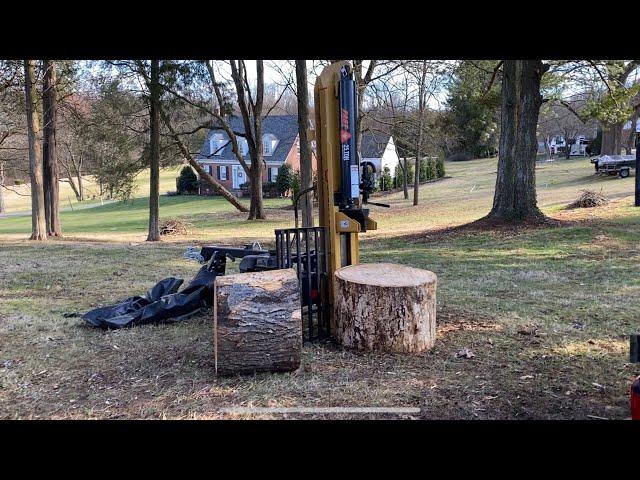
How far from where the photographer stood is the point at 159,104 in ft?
59.0

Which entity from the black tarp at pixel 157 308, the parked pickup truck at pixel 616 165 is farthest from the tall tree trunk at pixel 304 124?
the parked pickup truck at pixel 616 165

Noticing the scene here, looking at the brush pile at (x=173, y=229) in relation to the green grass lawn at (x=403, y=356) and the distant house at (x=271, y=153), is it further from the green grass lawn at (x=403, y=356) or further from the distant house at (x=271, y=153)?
the distant house at (x=271, y=153)

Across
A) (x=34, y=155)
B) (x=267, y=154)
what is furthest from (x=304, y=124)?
(x=267, y=154)

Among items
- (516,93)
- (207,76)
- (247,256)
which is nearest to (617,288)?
(247,256)

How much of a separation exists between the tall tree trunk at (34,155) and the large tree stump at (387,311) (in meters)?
13.9

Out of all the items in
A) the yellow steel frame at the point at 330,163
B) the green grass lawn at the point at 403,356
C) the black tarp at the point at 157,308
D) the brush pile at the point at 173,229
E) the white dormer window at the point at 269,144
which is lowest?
the green grass lawn at the point at 403,356

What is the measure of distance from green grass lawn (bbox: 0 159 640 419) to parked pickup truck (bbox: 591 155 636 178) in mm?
19581

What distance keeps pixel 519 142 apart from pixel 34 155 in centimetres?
1279

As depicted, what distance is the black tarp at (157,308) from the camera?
223 inches

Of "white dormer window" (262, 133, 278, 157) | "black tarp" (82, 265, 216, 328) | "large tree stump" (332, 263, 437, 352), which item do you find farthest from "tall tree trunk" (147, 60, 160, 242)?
"white dormer window" (262, 133, 278, 157)
